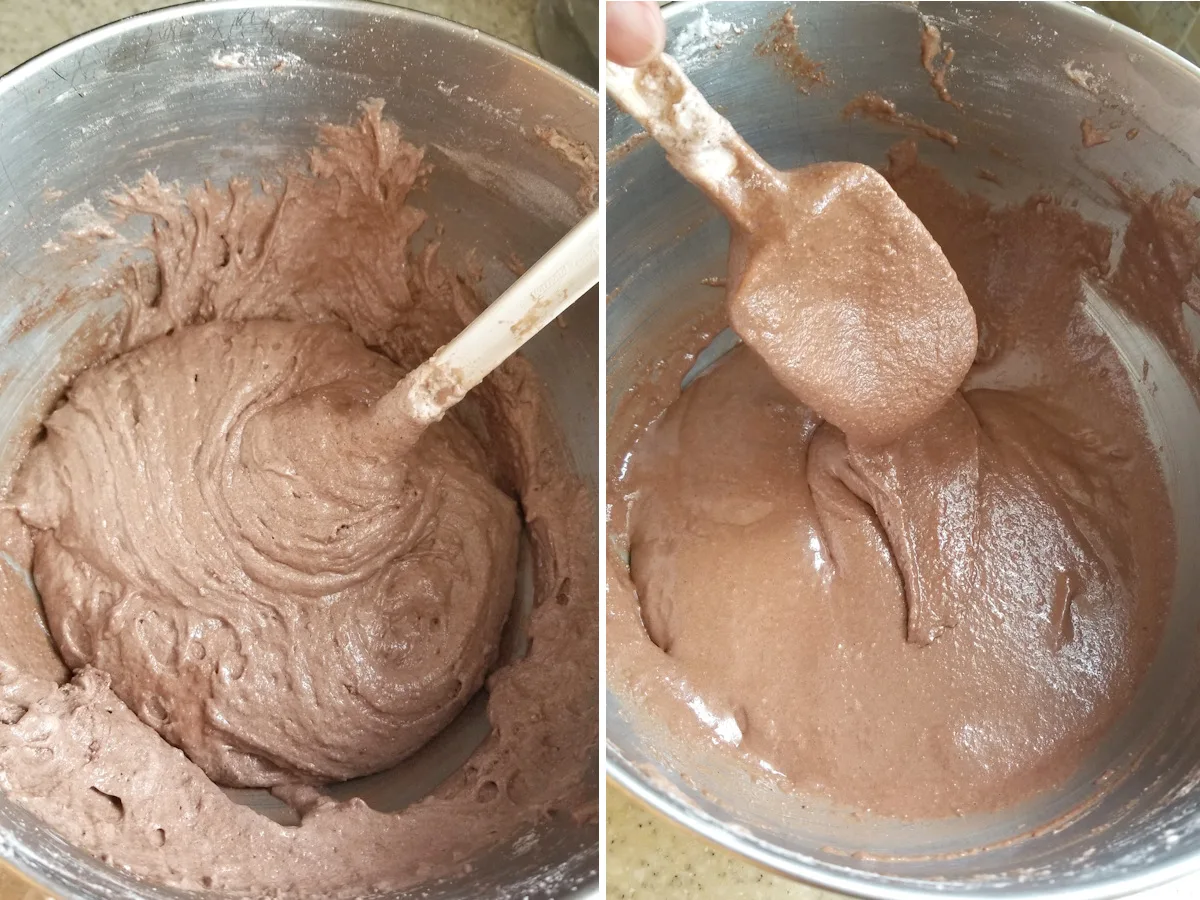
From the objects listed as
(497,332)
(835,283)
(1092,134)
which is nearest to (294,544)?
(497,332)

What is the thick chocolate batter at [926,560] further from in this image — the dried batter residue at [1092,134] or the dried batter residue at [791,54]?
the dried batter residue at [791,54]

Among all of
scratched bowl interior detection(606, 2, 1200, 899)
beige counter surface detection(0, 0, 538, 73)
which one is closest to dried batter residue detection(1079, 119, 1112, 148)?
scratched bowl interior detection(606, 2, 1200, 899)

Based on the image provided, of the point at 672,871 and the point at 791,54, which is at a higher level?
the point at 791,54

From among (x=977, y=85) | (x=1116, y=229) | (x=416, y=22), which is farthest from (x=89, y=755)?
(x=1116, y=229)

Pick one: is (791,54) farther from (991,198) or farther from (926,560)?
(926,560)

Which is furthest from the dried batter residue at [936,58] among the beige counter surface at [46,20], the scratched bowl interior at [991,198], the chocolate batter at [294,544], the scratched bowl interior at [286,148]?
the chocolate batter at [294,544]

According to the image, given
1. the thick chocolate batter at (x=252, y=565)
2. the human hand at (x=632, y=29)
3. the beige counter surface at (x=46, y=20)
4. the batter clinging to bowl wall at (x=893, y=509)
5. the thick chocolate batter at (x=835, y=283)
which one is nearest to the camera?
the human hand at (x=632, y=29)

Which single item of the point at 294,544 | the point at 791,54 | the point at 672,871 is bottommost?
the point at 672,871
